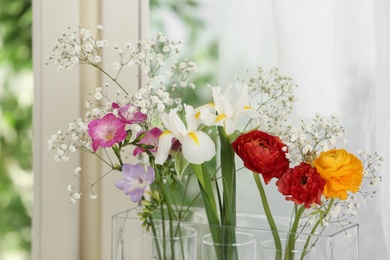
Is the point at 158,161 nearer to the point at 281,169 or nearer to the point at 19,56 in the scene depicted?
the point at 281,169

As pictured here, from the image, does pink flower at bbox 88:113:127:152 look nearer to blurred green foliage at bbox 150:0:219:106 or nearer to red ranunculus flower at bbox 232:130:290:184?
red ranunculus flower at bbox 232:130:290:184

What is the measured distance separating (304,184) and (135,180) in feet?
1.06

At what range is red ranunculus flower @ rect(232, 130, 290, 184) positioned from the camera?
130 cm

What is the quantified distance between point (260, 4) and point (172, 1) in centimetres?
26

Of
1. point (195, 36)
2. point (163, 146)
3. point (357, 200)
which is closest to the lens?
point (163, 146)

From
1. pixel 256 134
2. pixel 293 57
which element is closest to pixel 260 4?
pixel 293 57

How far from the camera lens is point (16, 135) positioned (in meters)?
1.82

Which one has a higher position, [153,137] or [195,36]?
[195,36]

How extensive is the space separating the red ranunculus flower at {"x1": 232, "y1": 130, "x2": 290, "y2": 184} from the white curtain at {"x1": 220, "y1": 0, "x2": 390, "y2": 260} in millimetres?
238

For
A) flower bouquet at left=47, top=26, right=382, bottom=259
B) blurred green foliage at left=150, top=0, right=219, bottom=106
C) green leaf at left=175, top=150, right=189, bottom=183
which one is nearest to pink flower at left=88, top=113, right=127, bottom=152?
flower bouquet at left=47, top=26, right=382, bottom=259

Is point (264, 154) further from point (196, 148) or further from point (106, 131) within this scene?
point (106, 131)

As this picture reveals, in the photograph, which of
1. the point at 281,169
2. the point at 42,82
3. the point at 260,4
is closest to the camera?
the point at 281,169

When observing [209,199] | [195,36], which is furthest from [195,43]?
[209,199]

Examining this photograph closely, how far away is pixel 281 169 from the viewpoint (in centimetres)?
131
